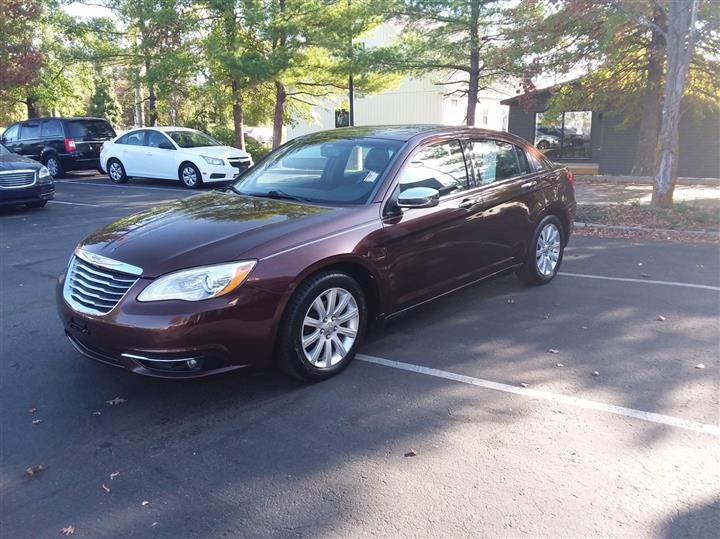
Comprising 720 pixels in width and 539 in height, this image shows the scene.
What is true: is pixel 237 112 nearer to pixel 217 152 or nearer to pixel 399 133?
pixel 217 152

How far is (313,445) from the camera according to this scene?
3414 mm

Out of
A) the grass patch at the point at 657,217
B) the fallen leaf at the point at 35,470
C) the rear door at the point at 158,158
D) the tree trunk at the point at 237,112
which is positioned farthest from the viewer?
the tree trunk at the point at 237,112

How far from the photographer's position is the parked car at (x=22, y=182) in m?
11.2

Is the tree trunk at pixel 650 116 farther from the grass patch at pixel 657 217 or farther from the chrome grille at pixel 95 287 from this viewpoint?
the chrome grille at pixel 95 287

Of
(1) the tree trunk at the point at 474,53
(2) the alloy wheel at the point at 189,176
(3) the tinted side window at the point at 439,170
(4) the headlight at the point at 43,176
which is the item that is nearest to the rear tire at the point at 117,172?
(2) the alloy wheel at the point at 189,176

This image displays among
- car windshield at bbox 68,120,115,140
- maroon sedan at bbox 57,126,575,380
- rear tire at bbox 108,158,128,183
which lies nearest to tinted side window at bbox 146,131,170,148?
rear tire at bbox 108,158,128,183

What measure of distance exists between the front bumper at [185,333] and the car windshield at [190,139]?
13.3 meters

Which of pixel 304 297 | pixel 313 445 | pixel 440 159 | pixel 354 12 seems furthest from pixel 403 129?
pixel 354 12

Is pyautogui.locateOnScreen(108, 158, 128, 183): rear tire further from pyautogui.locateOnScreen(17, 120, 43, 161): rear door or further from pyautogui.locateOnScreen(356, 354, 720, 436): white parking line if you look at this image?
pyautogui.locateOnScreen(356, 354, 720, 436): white parking line

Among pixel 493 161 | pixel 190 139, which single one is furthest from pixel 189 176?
pixel 493 161

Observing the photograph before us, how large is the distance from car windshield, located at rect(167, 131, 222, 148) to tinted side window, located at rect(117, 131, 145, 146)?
1048 mm

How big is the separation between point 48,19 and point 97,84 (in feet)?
82.6

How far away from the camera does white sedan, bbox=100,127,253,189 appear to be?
15.4 m

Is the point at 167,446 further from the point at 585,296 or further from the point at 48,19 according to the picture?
the point at 48,19
